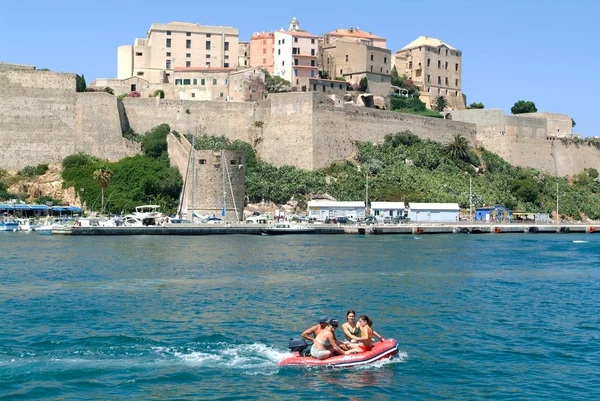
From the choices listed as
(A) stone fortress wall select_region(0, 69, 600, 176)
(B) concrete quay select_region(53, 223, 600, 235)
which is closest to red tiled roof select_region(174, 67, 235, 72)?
(A) stone fortress wall select_region(0, 69, 600, 176)

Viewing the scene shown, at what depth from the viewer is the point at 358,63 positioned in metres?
70.6

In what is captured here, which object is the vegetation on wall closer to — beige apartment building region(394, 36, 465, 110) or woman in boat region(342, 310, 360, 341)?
beige apartment building region(394, 36, 465, 110)

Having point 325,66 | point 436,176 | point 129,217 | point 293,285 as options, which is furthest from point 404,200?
point 293,285

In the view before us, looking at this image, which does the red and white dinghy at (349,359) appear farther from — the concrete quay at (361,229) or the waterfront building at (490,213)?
A: the waterfront building at (490,213)

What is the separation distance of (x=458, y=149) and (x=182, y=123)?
63.7ft

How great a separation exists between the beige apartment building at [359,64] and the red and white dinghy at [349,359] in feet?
180

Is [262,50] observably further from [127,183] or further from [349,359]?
[349,359]

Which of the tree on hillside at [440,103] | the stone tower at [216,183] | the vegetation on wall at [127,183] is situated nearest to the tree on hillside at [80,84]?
the vegetation on wall at [127,183]

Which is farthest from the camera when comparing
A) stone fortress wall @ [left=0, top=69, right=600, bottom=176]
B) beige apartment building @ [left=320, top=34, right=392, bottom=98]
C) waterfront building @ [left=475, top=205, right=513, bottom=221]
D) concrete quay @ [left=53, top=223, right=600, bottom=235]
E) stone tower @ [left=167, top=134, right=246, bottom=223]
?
beige apartment building @ [left=320, top=34, right=392, bottom=98]

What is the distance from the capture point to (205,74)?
6281 cm

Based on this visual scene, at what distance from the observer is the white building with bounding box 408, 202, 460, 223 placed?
173ft

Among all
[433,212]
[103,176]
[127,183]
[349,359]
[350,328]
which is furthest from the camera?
[433,212]

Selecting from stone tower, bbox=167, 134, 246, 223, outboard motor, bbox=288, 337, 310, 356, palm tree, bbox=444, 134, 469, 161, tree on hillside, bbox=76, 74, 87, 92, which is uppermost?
tree on hillside, bbox=76, 74, 87, 92

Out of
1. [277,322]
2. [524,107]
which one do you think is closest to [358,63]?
[524,107]
